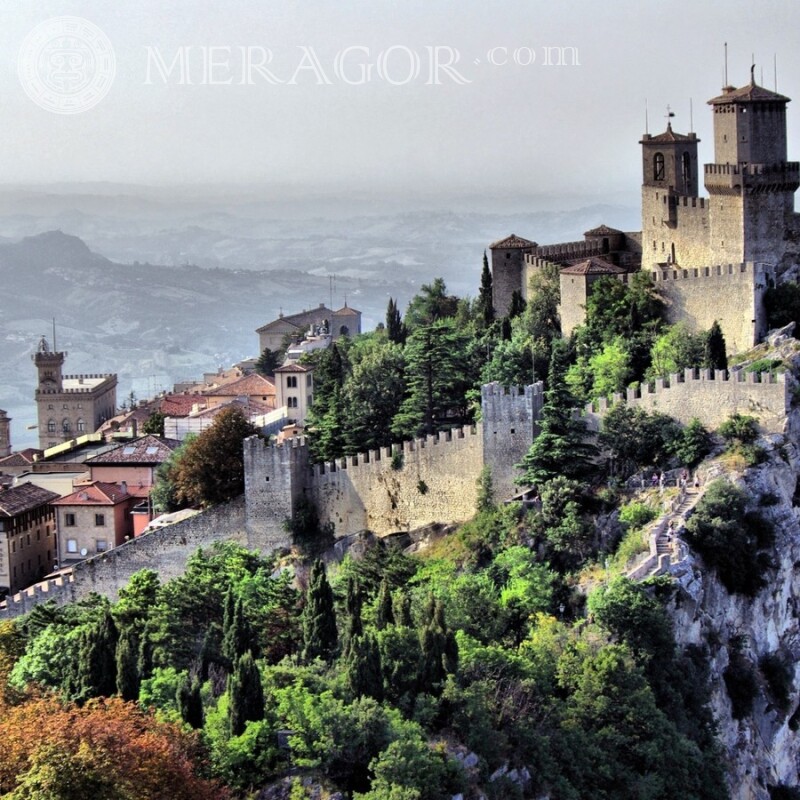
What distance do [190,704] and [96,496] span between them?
2100 cm

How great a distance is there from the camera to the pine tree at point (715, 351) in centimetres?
4625

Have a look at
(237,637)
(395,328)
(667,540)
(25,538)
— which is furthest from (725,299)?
(25,538)

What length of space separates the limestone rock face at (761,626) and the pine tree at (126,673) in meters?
10.9

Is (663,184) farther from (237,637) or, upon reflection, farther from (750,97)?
(237,637)

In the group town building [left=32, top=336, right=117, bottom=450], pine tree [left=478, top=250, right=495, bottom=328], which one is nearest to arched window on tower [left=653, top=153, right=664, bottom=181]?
pine tree [left=478, top=250, right=495, bottom=328]

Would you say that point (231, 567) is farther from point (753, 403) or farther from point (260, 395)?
point (260, 395)

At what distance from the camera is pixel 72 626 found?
144 feet

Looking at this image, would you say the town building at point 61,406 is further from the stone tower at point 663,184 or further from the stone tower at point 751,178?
the stone tower at point 751,178

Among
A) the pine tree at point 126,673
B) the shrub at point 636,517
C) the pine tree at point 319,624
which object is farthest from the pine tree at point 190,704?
the shrub at point 636,517

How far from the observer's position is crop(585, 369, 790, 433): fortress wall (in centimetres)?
4316

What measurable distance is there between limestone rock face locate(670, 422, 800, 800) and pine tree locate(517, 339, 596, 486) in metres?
3.36

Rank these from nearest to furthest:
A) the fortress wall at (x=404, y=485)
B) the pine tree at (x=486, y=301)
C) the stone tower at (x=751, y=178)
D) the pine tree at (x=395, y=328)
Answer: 1. the fortress wall at (x=404, y=485)
2. the stone tower at (x=751, y=178)
3. the pine tree at (x=486, y=301)
4. the pine tree at (x=395, y=328)

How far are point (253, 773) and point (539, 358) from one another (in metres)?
20.4

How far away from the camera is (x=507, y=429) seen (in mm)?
44219
